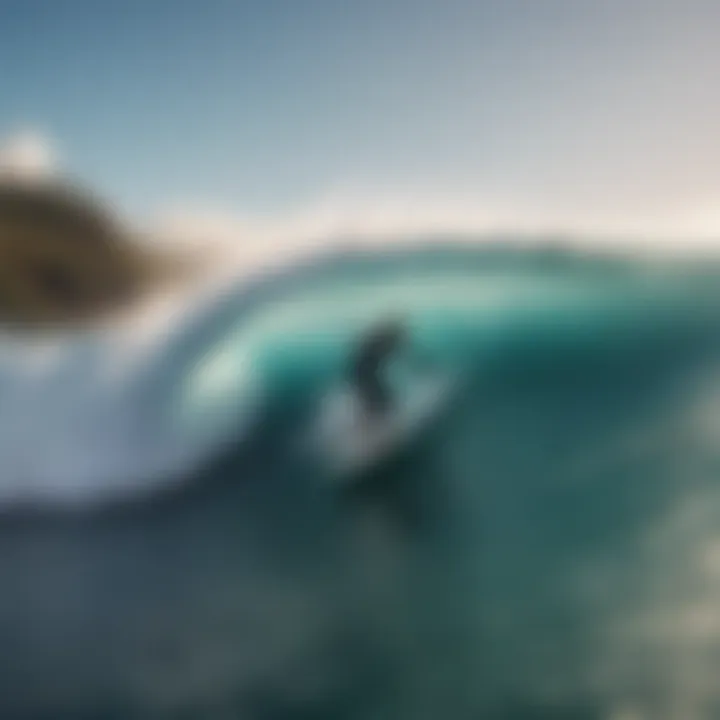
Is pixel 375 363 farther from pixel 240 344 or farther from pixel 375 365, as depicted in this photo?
pixel 240 344

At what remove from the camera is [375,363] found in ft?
3.61

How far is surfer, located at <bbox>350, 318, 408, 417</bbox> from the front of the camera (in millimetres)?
1097

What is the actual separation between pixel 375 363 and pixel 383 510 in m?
0.19

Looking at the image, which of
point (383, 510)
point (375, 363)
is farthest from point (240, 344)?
point (383, 510)

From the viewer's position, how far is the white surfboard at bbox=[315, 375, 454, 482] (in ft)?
3.58

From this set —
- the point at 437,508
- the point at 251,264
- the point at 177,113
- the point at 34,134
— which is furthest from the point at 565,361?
the point at 34,134

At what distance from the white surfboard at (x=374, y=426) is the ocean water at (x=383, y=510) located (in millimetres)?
19

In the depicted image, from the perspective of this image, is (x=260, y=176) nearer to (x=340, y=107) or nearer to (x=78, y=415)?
(x=340, y=107)

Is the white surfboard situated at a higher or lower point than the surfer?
lower

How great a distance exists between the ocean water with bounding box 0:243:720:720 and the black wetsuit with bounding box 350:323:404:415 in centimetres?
2

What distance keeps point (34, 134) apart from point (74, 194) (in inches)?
3.8

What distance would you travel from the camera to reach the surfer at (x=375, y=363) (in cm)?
110

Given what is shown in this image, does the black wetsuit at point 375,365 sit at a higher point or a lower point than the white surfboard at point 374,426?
higher

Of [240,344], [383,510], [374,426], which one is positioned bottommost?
[383,510]
